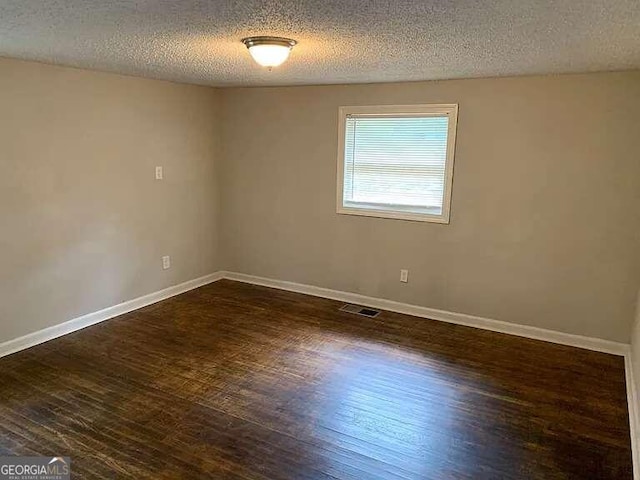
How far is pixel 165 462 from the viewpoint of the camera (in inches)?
89.5

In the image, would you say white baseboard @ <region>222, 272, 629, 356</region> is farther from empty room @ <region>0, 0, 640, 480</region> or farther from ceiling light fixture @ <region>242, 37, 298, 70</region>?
ceiling light fixture @ <region>242, 37, 298, 70</region>

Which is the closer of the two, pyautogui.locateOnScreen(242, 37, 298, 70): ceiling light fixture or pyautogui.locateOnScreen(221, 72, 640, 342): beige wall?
pyautogui.locateOnScreen(242, 37, 298, 70): ceiling light fixture

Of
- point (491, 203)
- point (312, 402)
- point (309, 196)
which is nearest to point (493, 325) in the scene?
point (491, 203)

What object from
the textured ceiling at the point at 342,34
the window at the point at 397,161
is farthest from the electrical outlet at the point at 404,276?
the textured ceiling at the point at 342,34

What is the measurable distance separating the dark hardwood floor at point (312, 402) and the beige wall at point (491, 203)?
392mm

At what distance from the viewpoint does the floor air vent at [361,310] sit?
434cm

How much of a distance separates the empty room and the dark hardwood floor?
0.7 inches

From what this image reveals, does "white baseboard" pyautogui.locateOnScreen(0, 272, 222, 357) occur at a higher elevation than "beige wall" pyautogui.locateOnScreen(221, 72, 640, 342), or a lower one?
lower

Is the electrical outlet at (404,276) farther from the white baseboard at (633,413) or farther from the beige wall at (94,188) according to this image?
the beige wall at (94,188)

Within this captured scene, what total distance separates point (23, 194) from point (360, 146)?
109 inches

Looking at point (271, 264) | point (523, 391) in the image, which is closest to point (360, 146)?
point (271, 264)

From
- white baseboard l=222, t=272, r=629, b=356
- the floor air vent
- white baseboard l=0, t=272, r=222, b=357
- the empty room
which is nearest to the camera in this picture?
the empty room

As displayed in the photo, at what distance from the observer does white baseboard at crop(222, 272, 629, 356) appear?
3.66 metres

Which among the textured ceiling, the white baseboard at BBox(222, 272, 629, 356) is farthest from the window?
the white baseboard at BBox(222, 272, 629, 356)
